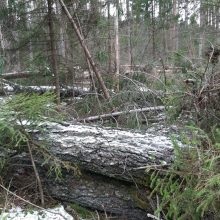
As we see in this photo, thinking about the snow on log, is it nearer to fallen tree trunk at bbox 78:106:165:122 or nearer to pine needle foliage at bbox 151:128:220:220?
pine needle foliage at bbox 151:128:220:220

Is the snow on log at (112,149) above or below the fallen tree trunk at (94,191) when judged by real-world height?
above

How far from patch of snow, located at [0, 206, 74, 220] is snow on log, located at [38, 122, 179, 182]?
571 mm

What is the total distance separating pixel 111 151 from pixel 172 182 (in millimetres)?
772

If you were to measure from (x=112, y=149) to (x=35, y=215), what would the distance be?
3.47 feet

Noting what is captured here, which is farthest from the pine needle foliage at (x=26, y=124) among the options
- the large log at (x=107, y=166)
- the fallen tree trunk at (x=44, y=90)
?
the fallen tree trunk at (x=44, y=90)

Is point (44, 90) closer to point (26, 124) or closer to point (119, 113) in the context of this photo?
point (119, 113)

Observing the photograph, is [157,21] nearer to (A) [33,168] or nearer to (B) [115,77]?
(B) [115,77]

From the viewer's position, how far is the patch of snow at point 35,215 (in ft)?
10.6

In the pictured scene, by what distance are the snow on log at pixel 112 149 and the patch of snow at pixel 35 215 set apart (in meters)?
0.57

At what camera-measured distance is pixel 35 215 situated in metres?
3.28

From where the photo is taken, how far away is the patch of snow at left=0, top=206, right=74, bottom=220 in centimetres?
322

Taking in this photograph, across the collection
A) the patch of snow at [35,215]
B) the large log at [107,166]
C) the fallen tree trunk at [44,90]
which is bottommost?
the patch of snow at [35,215]

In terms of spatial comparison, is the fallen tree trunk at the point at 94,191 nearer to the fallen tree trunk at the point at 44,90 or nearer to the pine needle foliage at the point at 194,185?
the pine needle foliage at the point at 194,185

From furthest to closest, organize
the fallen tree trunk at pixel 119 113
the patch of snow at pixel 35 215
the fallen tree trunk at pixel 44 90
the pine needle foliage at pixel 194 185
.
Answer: the fallen tree trunk at pixel 44 90, the fallen tree trunk at pixel 119 113, the patch of snow at pixel 35 215, the pine needle foliage at pixel 194 185
